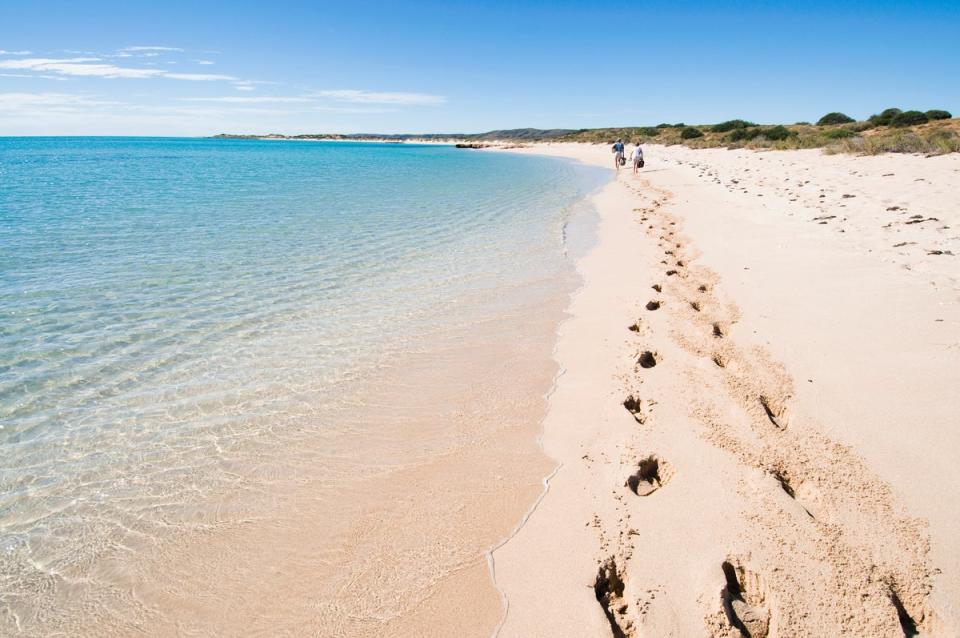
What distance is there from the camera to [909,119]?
109ft

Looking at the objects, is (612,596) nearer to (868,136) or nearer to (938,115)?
(868,136)

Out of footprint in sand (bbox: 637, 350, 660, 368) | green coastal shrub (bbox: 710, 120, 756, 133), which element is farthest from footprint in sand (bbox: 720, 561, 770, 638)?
green coastal shrub (bbox: 710, 120, 756, 133)

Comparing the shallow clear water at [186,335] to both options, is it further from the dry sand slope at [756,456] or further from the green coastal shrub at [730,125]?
the green coastal shrub at [730,125]

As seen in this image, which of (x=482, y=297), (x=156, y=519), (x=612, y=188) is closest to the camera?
(x=156, y=519)

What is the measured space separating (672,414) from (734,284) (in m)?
4.02

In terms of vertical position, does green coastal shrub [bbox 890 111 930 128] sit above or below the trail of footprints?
above

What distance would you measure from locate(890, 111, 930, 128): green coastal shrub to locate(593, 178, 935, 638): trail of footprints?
40749 mm

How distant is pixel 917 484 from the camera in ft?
10.3

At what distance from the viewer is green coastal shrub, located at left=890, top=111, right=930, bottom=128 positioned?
3297 cm

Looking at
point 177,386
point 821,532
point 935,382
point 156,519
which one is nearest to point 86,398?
point 177,386

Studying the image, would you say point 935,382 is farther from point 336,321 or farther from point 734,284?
point 336,321

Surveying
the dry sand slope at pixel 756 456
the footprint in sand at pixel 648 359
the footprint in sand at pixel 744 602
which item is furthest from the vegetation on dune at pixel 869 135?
the footprint in sand at pixel 744 602

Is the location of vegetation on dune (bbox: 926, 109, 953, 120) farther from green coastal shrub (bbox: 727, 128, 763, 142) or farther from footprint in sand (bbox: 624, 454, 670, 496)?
footprint in sand (bbox: 624, 454, 670, 496)

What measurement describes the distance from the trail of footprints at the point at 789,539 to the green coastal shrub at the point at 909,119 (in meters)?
40.7
